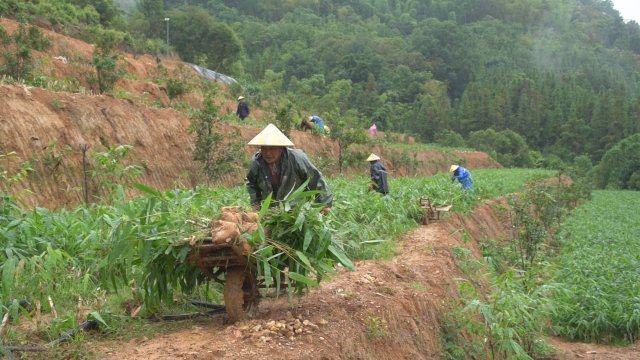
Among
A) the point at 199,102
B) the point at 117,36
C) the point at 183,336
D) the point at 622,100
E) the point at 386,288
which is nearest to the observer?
the point at 183,336

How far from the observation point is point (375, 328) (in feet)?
18.0

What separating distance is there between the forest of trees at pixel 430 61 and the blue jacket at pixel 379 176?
14.7 metres

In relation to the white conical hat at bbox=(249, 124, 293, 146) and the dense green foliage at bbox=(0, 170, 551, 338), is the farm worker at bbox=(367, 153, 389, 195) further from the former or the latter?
the white conical hat at bbox=(249, 124, 293, 146)

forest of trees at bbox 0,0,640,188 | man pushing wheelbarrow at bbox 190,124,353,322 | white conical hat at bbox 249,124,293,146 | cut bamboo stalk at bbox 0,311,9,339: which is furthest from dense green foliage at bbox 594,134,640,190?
cut bamboo stalk at bbox 0,311,9,339

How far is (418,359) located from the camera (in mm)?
6027

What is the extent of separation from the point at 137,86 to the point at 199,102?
411 cm

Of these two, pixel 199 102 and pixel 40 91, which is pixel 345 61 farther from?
pixel 40 91

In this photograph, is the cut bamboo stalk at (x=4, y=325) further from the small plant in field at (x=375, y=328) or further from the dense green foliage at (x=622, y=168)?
the dense green foliage at (x=622, y=168)

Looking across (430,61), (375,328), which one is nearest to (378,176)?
(375,328)

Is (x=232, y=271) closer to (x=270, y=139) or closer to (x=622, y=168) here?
(x=270, y=139)

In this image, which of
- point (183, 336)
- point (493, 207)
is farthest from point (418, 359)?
point (493, 207)

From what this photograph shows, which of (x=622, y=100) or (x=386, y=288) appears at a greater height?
(x=622, y=100)

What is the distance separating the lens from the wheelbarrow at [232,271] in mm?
4613

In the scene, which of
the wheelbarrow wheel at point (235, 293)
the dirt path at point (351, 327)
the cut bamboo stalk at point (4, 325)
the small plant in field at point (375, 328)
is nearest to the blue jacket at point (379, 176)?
the dirt path at point (351, 327)
